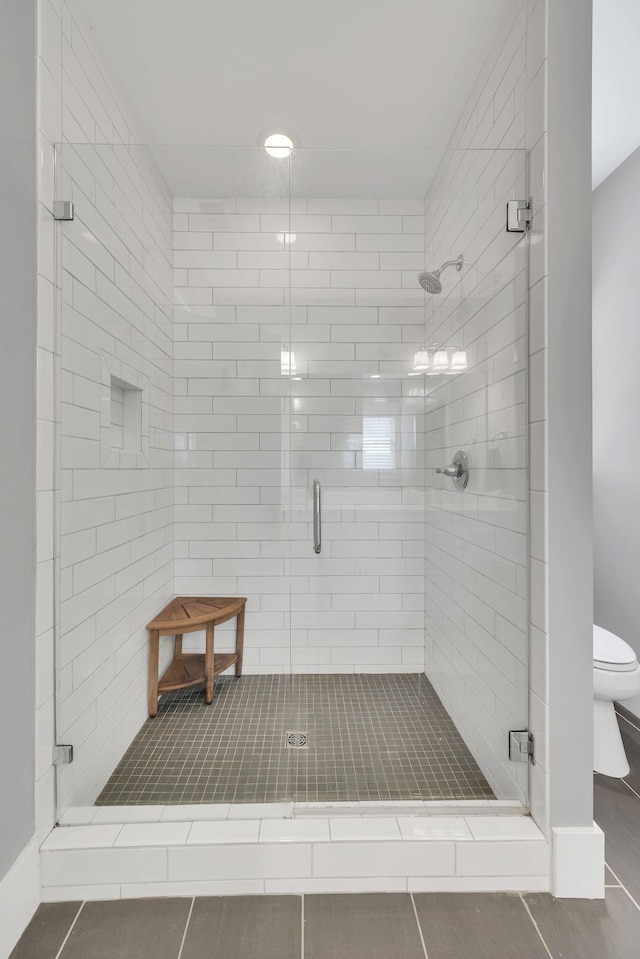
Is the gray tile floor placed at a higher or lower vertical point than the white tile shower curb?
lower

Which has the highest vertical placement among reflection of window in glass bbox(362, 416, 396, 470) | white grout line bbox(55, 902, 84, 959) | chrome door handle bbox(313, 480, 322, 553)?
reflection of window in glass bbox(362, 416, 396, 470)

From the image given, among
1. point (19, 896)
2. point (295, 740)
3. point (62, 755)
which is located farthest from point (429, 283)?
point (19, 896)

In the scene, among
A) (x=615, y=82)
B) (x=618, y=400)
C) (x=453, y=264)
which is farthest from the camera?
(x=618, y=400)

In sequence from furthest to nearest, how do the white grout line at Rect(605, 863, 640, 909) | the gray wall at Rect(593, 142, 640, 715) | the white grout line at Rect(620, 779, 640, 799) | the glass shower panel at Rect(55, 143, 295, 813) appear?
the gray wall at Rect(593, 142, 640, 715) < the white grout line at Rect(620, 779, 640, 799) < the glass shower panel at Rect(55, 143, 295, 813) < the white grout line at Rect(605, 863, 640, 909)

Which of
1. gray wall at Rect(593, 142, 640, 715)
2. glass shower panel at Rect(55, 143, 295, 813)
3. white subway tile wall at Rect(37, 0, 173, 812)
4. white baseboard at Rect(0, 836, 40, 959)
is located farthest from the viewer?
gray wall at Rect(593, 142, 640, 715)

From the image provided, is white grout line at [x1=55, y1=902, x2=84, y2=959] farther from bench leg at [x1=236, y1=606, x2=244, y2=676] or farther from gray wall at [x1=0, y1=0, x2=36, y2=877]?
bench leg at [x1=236, y1=606, x2=244, y2=676]

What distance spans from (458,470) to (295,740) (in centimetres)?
106

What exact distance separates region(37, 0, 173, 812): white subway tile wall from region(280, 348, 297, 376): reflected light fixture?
0.40m

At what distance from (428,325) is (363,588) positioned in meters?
0.97

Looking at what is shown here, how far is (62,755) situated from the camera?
1.37 metres

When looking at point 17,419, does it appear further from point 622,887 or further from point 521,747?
point 622,887

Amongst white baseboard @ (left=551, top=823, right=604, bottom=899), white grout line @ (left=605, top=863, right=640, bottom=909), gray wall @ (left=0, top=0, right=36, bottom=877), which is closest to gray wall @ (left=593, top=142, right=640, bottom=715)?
white grout line @ (left=605, top=863, right=640, bottom=909)

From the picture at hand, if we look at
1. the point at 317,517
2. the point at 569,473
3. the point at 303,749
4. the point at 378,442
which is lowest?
the point at 303,749

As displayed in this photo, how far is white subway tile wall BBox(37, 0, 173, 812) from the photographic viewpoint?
134 centimetres
